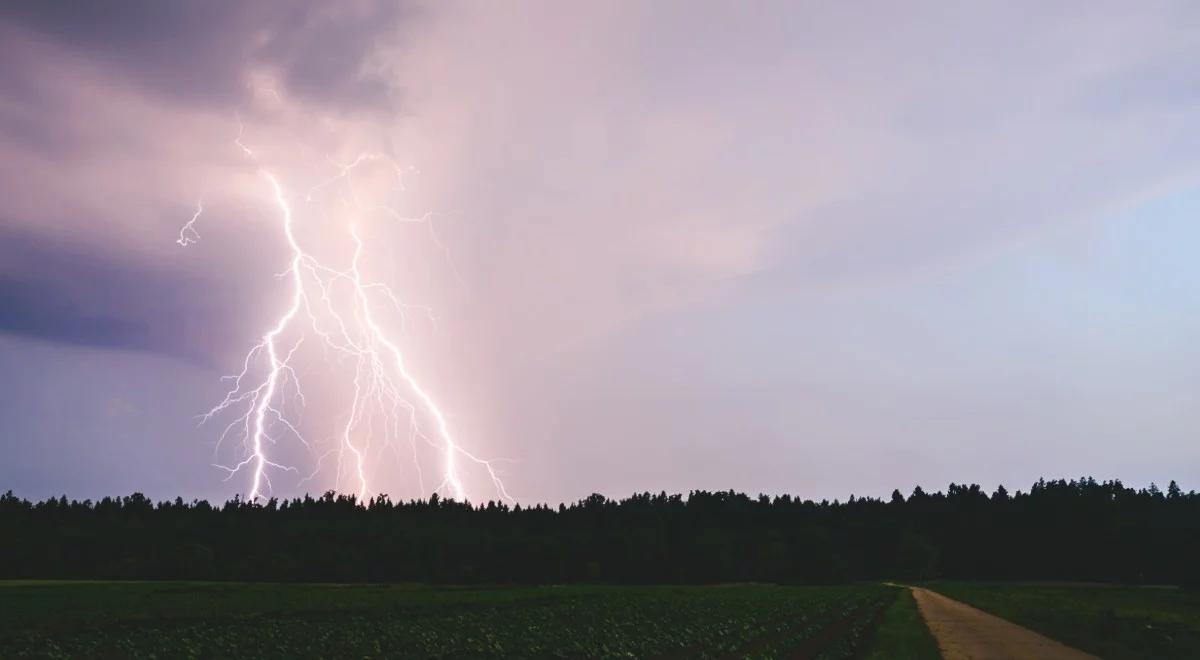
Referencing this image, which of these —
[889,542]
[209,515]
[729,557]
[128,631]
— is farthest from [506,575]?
[128,631]

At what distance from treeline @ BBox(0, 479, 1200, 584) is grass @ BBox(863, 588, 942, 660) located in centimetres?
8910

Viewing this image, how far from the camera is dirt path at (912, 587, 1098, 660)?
103ft

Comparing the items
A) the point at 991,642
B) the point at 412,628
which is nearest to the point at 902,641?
the point at 991,642

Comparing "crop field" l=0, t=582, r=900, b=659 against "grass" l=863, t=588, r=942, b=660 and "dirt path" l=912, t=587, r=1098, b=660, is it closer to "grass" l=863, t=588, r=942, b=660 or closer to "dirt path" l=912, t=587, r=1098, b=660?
"grass" l=863, t=588, r=942, b=660

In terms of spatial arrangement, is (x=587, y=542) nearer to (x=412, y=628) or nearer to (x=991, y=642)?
(x=412, y=628)

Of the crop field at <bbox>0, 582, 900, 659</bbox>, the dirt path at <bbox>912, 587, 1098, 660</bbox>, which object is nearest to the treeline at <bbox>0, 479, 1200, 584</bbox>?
the crop field at <bbox>0, 582, 900, 659</bbox>

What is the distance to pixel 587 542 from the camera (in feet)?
510

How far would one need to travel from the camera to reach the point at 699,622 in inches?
1938

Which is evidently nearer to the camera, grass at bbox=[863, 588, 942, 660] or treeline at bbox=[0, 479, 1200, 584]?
grass at bbox=[863, 588, 942, 660]

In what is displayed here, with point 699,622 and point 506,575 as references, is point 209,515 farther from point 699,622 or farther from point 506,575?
point 699,622

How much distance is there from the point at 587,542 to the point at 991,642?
12303 cm

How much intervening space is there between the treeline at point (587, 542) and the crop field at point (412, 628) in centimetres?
5830

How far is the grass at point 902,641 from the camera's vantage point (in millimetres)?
31141

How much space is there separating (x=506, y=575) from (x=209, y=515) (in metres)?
61.6
